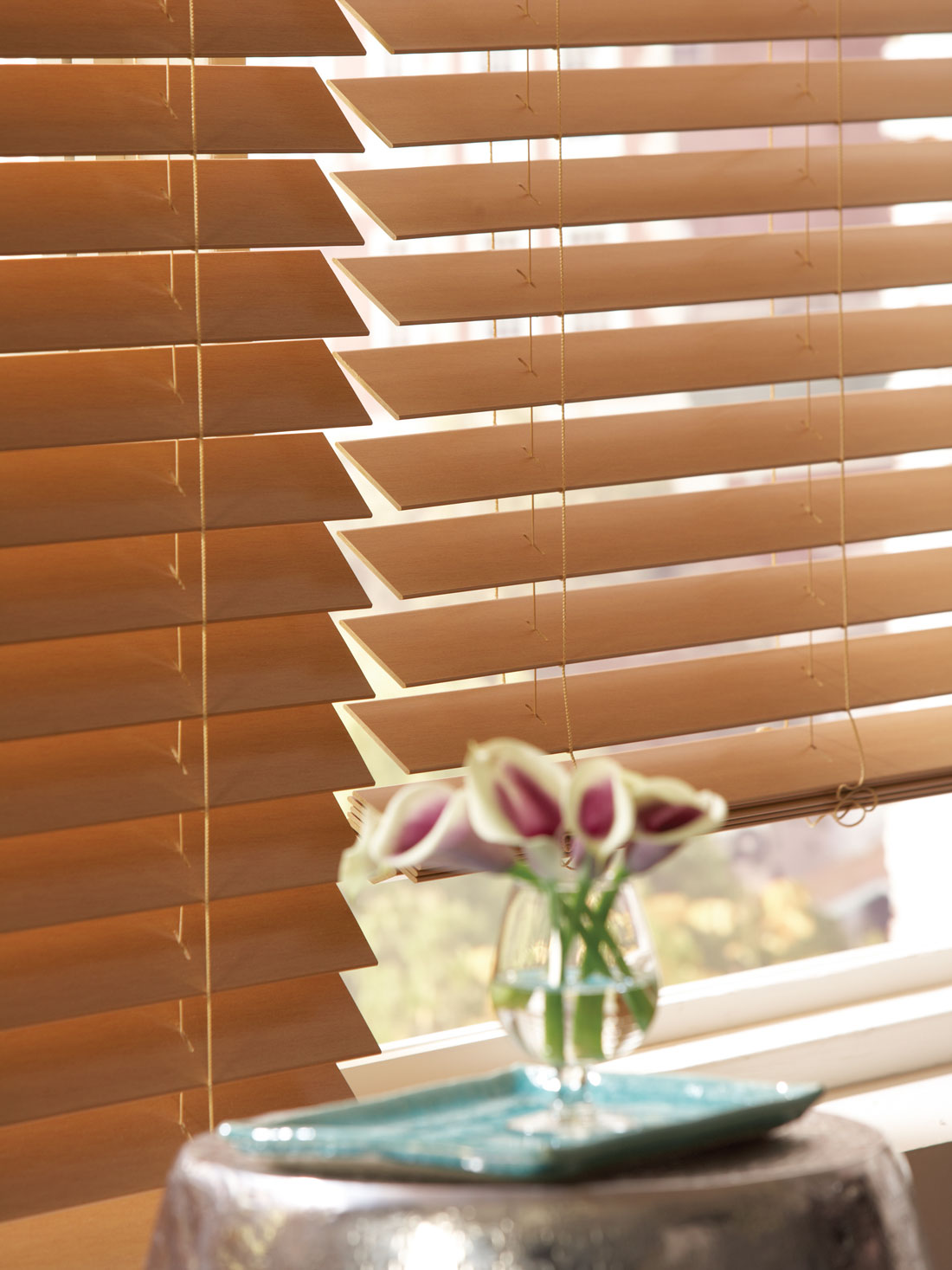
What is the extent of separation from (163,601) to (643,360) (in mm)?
441

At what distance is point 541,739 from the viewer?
4.07ft

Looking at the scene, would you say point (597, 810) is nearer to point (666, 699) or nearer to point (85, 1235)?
point (666, 699)

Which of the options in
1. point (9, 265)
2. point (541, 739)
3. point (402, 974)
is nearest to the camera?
point (9, 265)

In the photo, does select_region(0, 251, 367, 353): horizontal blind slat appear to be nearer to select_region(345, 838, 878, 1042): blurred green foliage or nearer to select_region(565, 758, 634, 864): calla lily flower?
select_region(565, 758, 634, 864): calla lily flower

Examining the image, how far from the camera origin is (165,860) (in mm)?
1123

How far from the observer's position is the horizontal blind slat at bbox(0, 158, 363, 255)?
1.06m

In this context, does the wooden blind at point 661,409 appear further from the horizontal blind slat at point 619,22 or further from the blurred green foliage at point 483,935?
the blurred green foliage at point 483,935

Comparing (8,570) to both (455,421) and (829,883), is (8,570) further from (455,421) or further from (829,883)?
(829,883)

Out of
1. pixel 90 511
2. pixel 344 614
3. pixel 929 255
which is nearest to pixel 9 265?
pixel 90 511

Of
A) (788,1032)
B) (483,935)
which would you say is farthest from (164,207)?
(483,935)

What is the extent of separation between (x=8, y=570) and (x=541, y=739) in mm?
430

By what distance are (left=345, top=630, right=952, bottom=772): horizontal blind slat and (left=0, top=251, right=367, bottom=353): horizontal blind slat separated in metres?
0.30

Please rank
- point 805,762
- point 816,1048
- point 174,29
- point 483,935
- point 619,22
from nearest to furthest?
point 174,29, point 619,22, point 805,762, point 816,1048, point 483,935

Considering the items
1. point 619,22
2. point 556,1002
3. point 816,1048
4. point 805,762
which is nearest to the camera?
point 556,1002
